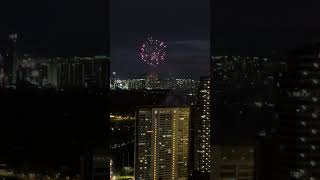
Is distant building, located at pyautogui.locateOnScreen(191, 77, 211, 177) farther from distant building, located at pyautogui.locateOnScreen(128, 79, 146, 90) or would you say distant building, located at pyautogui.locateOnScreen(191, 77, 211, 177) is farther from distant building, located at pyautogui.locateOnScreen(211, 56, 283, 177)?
distant building, located at pyautogui.locateOnScreen(211, 56, 283, 177)

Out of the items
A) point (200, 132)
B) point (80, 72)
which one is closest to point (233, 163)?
point (80, 72)

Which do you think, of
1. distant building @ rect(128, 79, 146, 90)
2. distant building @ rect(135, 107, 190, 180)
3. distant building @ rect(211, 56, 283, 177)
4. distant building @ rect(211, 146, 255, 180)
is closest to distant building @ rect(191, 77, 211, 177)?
distant building @ rect(135, 107, 190, 180)

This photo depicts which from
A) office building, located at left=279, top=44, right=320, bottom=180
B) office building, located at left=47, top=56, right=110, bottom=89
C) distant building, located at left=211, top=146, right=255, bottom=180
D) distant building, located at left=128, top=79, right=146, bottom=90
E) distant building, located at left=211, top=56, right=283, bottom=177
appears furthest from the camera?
distant building, located at left=128, top=79, right=146, bottom=90

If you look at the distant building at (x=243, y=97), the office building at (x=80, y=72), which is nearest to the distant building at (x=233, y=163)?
the distant building at (x=243, y=97)

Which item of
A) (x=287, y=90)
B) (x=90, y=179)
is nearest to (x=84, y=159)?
(x=90, y=179)

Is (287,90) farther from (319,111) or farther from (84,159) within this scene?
(84,159)

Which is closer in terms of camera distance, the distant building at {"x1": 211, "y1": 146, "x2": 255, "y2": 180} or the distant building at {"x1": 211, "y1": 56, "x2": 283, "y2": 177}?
the distant building at {"x1": 211, "y1": 146, "x2": 255, "y2": 180}

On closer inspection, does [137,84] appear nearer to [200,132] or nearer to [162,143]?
[200,132]
